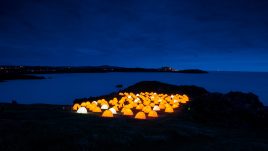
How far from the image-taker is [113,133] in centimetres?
1770

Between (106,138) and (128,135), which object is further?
(128,135)

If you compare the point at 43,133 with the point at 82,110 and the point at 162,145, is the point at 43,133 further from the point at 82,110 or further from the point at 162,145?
the point at 82,110

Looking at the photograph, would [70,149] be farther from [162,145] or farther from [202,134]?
[202,134]

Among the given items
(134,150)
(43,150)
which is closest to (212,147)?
(134,150)

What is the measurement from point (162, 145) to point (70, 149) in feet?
19.0

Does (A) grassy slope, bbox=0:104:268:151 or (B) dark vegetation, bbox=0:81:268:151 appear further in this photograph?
(B) dark vegetation, bbox=0:81:268:151

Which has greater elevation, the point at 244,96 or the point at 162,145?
the point at 244,96

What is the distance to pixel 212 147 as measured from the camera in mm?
16516

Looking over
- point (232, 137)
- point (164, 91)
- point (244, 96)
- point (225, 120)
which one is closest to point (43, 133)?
point (232, 137)

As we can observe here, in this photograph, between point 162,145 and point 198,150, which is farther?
point 162,145

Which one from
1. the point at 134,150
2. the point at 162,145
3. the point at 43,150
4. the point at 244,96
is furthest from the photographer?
the point at 244,96

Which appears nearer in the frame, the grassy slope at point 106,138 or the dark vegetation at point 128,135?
the grassy slope at point 106,138

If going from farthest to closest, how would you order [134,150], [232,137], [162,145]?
[232,137] < [162,145] < [134,150]

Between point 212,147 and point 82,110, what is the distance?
693 inches
